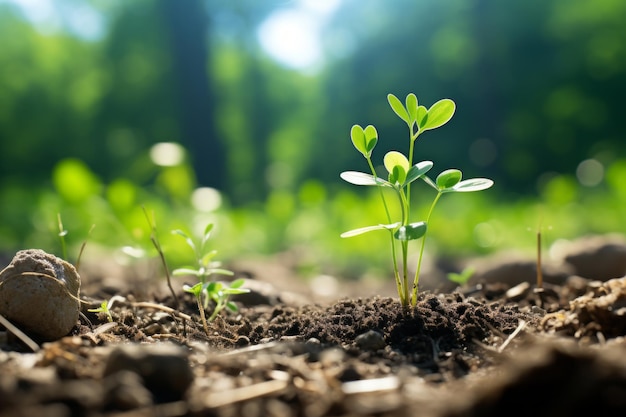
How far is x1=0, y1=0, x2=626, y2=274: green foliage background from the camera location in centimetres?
1828

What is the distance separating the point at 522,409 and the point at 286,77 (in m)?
27.7

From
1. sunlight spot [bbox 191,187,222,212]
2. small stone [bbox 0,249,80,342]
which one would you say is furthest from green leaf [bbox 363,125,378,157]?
sunlight spot [bbox 191,187,222,212]

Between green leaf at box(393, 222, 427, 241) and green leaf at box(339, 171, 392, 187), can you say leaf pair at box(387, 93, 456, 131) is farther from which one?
green leaf at box(393, 222, 427, 241)

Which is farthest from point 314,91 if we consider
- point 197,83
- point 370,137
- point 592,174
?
point 370,137

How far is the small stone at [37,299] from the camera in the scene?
5.96 ft

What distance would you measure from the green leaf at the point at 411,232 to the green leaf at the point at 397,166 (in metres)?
0.18

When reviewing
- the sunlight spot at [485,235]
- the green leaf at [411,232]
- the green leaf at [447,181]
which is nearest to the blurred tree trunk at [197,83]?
the sunlight spot at [485,235]

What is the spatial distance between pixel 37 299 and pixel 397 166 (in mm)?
1123

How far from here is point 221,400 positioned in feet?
3.91

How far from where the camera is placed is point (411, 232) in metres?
1.67

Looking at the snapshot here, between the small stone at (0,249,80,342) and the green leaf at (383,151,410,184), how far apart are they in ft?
3.39

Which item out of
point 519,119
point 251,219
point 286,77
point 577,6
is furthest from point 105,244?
point 286,77

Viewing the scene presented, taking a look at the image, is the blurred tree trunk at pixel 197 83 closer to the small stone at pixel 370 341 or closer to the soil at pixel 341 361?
the soil at pixel 341 361

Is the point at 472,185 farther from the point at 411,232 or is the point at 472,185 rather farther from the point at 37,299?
the point at 37,299
